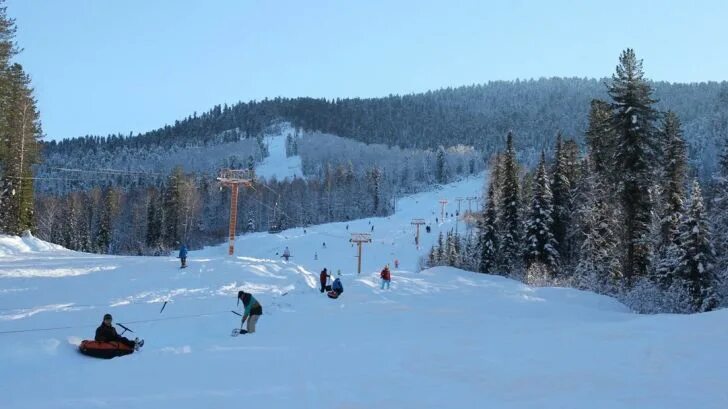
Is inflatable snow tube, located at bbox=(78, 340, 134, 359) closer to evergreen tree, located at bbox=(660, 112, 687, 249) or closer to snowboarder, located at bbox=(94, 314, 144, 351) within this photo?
snowboarder, located at bbox=(94, 314, 144, 351)

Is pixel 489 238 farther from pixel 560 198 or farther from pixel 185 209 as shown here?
pixel 185 209

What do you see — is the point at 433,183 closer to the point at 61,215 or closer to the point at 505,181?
the point at 61,215

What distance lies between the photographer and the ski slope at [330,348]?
837 cm

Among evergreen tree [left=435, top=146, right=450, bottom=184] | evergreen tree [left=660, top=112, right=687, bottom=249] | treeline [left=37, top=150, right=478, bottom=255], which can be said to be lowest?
treeline [left=37, top=150, right=478, bottom=255]

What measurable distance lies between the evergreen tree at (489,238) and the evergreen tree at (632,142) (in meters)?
17.9

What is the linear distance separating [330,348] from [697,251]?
22622 millimetres

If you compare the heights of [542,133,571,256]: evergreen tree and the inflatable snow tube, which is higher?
[542,133,571,256]: evergreen tree

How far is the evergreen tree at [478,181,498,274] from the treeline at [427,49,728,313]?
0.28 ft

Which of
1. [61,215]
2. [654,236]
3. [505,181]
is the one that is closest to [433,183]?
[61,215]

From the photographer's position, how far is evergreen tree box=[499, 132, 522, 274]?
46.6 meters

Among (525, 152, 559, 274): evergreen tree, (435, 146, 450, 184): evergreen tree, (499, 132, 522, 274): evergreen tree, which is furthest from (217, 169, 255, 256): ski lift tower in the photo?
(435, 146, 450, 184): evergreen tree

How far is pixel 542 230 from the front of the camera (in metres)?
43.0

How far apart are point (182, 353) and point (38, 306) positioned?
32.2 ft

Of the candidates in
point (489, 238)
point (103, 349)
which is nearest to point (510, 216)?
point (489, 238)
